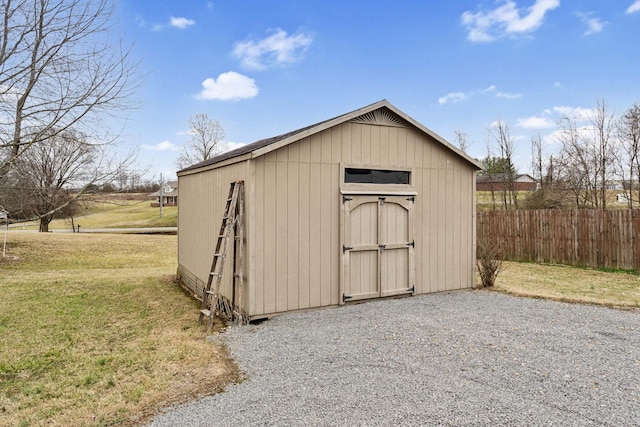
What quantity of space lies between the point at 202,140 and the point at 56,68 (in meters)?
27.1

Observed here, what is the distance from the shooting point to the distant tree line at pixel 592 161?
1572cm

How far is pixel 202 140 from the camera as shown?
3250cm

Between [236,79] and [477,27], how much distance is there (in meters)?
10.9

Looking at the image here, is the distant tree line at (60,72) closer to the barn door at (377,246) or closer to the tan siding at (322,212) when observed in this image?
the tan siding at (322,212)

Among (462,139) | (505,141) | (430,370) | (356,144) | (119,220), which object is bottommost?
(430,370)

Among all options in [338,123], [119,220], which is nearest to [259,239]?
[338,123]

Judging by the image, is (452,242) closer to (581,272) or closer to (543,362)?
(543,362)

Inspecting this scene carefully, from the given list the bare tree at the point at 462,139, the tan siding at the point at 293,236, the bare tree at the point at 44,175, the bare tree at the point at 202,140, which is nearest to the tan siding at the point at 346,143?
the tan siding at the point at 293,236

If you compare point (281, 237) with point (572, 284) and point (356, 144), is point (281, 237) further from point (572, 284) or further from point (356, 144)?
point (572, 284)

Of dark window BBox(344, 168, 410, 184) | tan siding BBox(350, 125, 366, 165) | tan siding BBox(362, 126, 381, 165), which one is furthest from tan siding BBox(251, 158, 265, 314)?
tan siding BBox(362, 126, 381, 165)

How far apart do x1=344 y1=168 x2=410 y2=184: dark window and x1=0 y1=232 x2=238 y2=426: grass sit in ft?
10.7

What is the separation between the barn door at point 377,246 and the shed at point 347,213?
0.02 metres

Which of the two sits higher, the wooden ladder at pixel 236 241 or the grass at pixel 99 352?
the wooden ladder at pixel 236 241

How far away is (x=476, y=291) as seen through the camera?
775 cm
